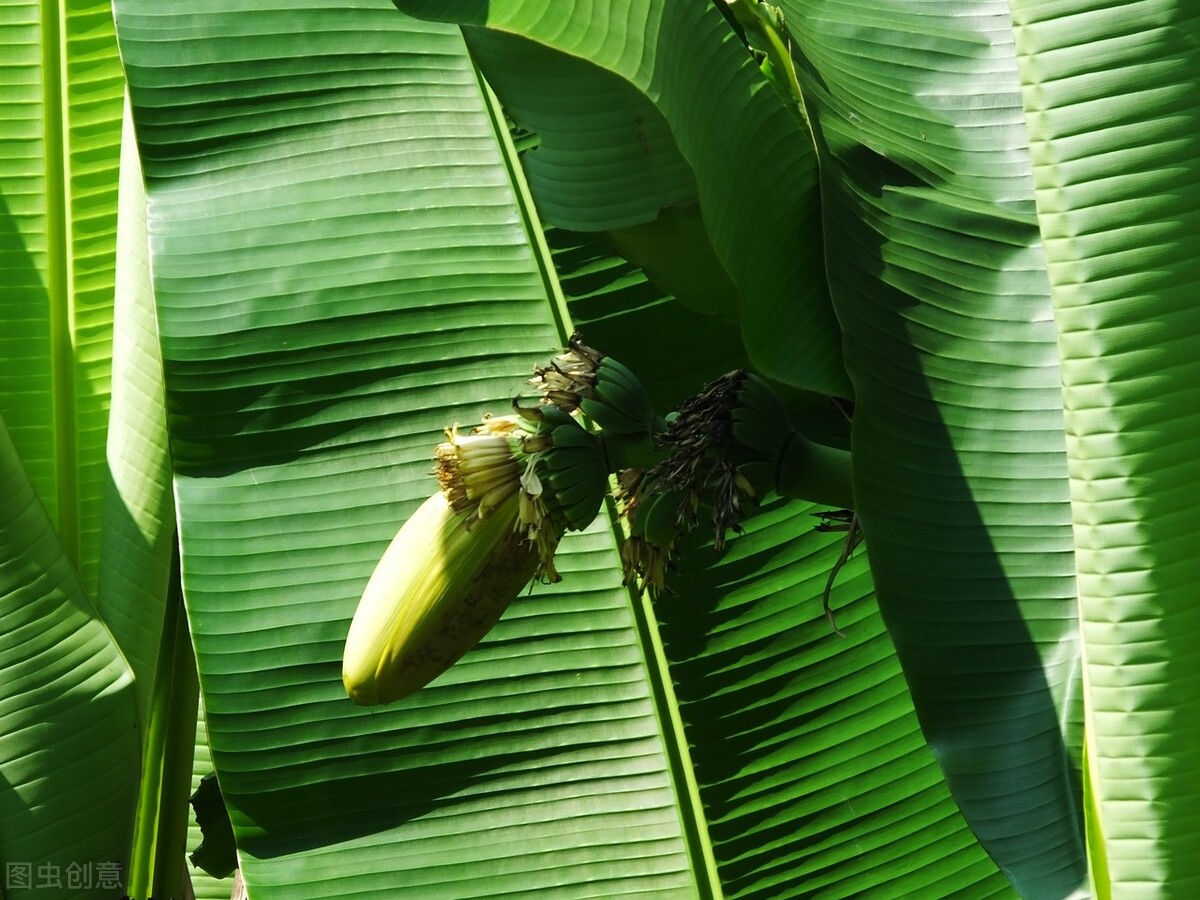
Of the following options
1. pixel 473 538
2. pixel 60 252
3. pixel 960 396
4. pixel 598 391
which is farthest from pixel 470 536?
pixel 60 252

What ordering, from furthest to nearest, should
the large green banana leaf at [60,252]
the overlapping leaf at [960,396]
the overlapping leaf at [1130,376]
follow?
the large green banana leaf at [60,252] < the overlapping leaf at [960,396] < the overlapping leaf at [1130,376]

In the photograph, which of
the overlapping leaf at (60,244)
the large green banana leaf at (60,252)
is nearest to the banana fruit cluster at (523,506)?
the large green banana leaf at (60,252)

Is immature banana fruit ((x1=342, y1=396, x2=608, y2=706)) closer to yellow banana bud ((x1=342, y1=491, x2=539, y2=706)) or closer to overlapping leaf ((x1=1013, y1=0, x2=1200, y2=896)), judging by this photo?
yellow banana bud ((x1=342, y1=491, x2=539, y2=706))

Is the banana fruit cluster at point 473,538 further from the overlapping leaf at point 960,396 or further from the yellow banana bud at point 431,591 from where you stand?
the overlapping leaf at point 960,396

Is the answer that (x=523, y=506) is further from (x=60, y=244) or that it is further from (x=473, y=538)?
(x=60, y=244)

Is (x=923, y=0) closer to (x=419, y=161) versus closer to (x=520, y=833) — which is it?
(x=419, y=161)

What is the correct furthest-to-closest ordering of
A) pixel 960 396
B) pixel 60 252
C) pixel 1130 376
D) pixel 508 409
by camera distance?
pixel 60 252 < pixel 508 409 < pixel 960 396 < pixel 1130 376
